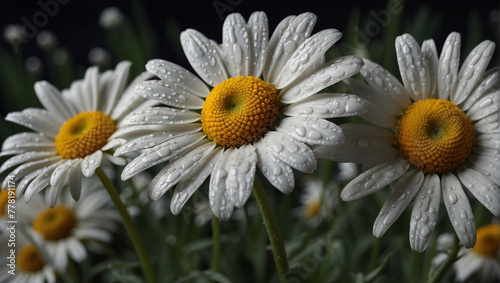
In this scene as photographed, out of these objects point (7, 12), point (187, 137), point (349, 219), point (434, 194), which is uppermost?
point (7, 12)

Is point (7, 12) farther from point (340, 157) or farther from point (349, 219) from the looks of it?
point (340, 157)

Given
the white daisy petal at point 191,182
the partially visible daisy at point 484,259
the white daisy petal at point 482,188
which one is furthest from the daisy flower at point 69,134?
the partially visible daisy at point 484,259

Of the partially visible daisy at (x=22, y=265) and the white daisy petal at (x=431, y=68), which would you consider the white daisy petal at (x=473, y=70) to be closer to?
the white daisy petal at (x=431, y=68)

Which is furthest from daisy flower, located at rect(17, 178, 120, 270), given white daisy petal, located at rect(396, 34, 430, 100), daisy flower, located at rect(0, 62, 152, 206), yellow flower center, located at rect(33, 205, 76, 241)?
white daisy petal, located at rect(396, 34, 430, 100)

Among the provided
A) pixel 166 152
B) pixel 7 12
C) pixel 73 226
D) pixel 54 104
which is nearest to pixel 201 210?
pixel 73 226

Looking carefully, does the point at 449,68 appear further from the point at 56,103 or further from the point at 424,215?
the point at 56,103
